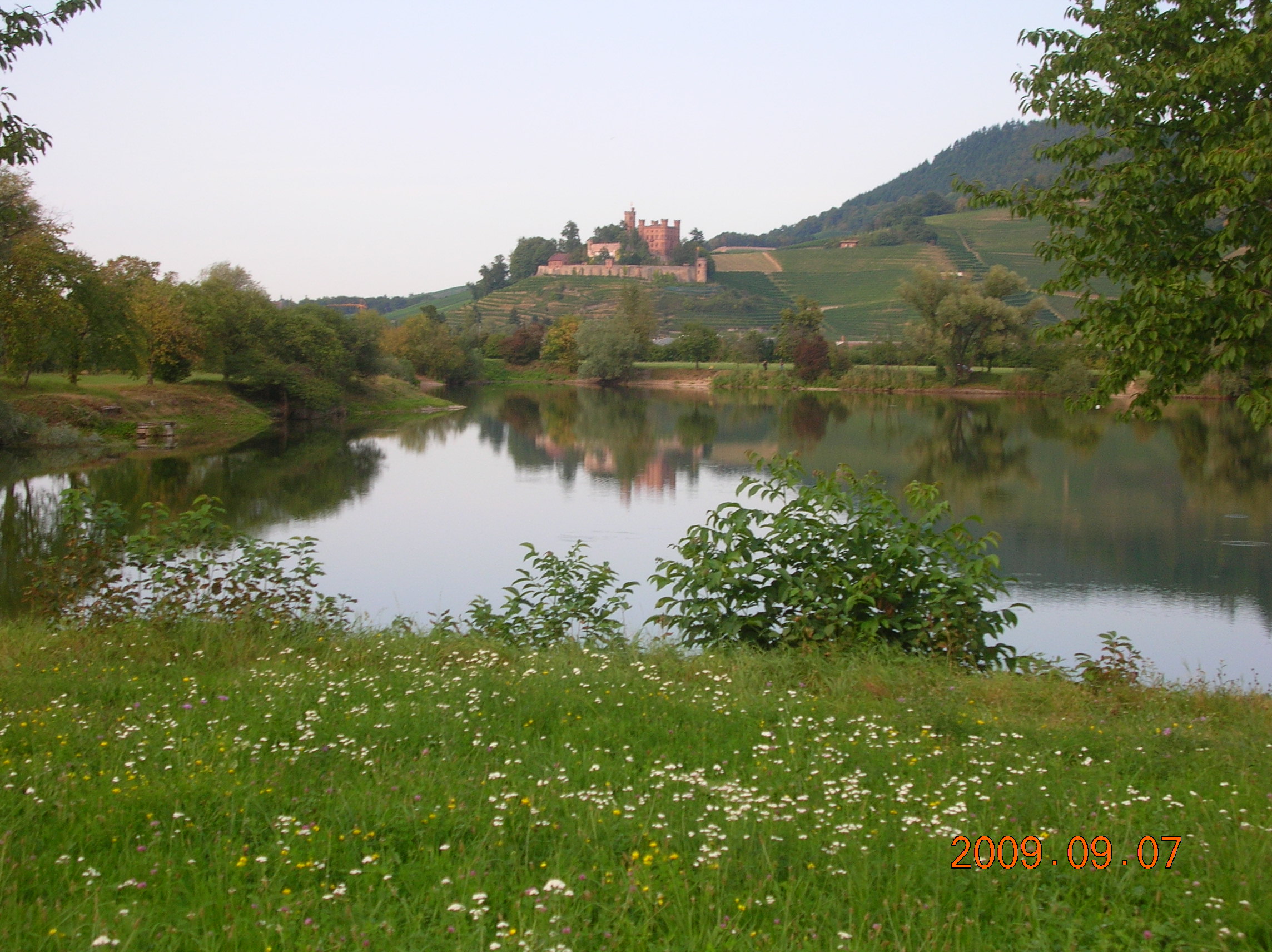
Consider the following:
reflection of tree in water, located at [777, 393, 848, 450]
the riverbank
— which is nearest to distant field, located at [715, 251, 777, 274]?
reflection of tree in water, located at [777, 393, 848, 450]

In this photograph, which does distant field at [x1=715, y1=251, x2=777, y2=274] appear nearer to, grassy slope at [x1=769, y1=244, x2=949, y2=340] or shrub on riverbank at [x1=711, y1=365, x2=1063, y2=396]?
grassy slope at [x1=769, y1=244, x2=949, y2=340]

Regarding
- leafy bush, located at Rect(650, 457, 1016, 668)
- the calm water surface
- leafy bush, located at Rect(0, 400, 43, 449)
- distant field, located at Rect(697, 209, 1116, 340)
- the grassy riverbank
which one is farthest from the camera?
distant field, located at Rect(697, 209, 1116, 340)

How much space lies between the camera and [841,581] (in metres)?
7.09

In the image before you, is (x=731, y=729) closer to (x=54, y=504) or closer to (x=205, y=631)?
(x=205, y=631)

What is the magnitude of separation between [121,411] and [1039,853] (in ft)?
110

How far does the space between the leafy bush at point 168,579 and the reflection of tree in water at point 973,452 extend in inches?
418

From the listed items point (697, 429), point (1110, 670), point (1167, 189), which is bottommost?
point (697, 429)

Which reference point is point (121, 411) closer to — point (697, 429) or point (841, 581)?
point (697, 429)

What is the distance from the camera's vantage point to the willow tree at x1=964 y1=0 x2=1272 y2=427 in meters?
7.08

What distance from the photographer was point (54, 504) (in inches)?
739

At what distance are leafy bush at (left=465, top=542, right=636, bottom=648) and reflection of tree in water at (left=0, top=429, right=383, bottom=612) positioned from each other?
6236 millimetres

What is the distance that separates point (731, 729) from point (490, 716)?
46.6 inches

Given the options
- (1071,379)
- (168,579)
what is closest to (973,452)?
(168,579)

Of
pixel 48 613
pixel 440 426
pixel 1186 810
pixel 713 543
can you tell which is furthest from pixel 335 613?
pixel 440 426
